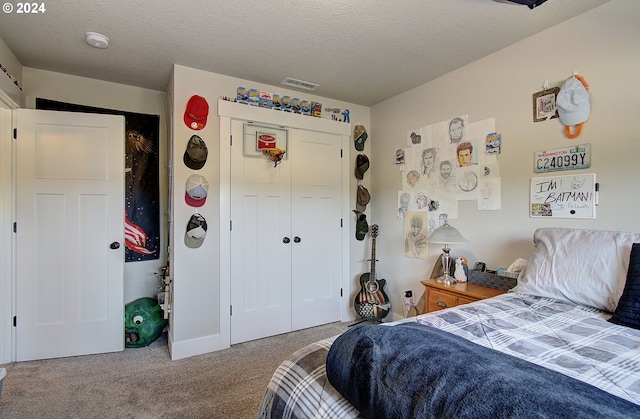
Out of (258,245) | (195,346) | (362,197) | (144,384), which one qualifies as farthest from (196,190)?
(362,197)

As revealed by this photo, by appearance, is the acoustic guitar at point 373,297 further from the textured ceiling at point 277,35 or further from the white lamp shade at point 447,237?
the textured ceiling at point 277,35

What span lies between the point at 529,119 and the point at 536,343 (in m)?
1.72

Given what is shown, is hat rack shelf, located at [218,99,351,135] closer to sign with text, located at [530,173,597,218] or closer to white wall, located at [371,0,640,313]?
white wall, located at [371,0,640,313]

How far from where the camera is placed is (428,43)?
7.50 feet

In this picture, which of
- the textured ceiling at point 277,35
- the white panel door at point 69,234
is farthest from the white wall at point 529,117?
the white panel door at point 69,234

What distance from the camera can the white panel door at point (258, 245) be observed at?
9.47 ft

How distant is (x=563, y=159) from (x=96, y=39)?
10.9 ft

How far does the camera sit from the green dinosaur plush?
2.81 m

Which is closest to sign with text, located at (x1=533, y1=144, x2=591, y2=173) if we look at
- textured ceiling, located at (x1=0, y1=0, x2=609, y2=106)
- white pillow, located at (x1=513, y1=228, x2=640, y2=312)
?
white pillow, located at (x1=513, y1=228, x2=640, y2=312)

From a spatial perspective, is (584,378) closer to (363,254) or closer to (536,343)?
(536,343)

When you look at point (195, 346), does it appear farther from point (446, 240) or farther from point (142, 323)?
point (446, 240)

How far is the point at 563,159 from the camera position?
202 cm

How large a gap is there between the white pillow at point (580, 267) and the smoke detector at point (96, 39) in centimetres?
324

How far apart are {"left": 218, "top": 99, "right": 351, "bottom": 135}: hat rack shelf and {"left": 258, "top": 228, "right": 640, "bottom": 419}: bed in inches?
91.4
